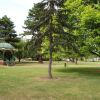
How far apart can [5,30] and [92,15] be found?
41841 millimetres

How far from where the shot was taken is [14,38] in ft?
223

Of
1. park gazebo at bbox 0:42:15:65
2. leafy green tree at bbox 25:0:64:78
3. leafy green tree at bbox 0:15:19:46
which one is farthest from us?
leafy green tree at bbox 0:15:19:46

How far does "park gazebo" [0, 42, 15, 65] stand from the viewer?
55228 mm

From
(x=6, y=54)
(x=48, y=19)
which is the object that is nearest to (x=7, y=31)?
(x=6, y=54)

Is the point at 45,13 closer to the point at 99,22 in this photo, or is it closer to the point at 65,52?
the point at 99,22

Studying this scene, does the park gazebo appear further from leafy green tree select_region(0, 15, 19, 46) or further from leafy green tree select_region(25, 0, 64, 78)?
leafy green tree select_region(25, 0, 64, 78)

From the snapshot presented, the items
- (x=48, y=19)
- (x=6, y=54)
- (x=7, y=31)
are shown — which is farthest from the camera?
(x=7, y=31)

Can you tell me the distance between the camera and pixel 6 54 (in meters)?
58.8

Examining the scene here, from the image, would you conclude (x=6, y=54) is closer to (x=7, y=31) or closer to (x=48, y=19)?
(x=7, y=31)

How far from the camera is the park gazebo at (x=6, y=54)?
181ft

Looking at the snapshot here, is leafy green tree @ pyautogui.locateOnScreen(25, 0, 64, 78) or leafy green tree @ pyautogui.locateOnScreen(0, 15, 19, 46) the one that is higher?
leafy green tree @ pyautogui.locateOnScreen(0, 15, 19, 46)

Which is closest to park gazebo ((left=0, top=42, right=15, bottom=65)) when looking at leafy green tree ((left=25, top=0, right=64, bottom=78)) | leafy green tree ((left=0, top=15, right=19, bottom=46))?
leafy green tree ((left=0, top=15, right=19, bottom=46))

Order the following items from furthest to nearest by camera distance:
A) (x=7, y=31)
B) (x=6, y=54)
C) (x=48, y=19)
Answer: (x=7, y=31) → (x=6, y=54) → (x=48, y=19)

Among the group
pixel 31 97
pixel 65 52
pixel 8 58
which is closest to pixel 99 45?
pixel 65 52
